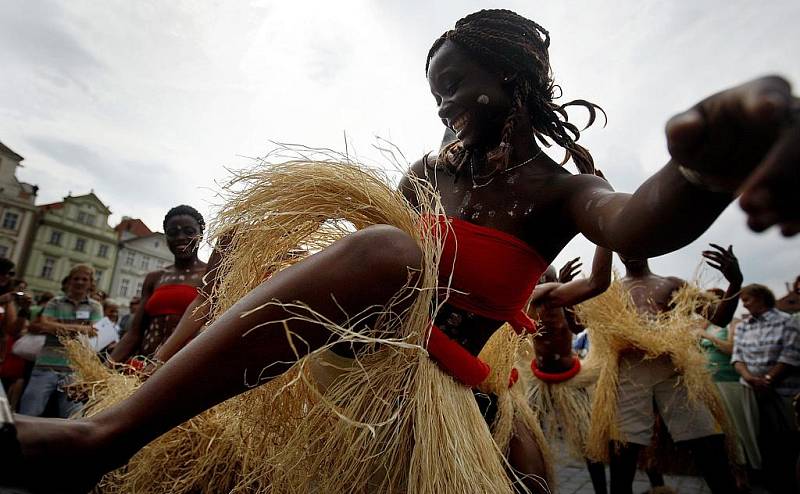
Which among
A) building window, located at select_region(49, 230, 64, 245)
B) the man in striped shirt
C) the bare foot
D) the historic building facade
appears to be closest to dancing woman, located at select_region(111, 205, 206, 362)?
the bare foot

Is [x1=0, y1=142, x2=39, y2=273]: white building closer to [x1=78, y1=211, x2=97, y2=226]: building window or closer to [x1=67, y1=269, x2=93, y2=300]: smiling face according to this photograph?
[x1=78, y1=211, x2=97, y2=226]: building window

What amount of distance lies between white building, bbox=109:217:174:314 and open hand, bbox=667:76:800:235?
44047 millimetres

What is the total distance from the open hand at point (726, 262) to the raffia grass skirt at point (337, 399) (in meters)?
3.28

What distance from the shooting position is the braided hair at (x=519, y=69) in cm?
177

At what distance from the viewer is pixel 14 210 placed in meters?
34.8

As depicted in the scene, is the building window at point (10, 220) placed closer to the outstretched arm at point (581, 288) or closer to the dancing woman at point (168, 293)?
the dancing woman at point (168, 293)

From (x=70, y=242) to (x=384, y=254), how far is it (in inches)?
1773

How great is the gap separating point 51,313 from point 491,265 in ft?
19.7

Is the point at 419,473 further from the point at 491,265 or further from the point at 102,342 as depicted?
the point at 102,342

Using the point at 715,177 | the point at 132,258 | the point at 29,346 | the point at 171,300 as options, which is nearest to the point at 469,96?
the point at 715,177

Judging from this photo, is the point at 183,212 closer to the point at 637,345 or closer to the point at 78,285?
the point at 78,285

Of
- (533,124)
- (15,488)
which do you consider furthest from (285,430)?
(533,124)

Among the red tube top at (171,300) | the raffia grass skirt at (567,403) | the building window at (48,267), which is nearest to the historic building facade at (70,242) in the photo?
the building window at (48,267)

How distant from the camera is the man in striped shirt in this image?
5051 millimetres
